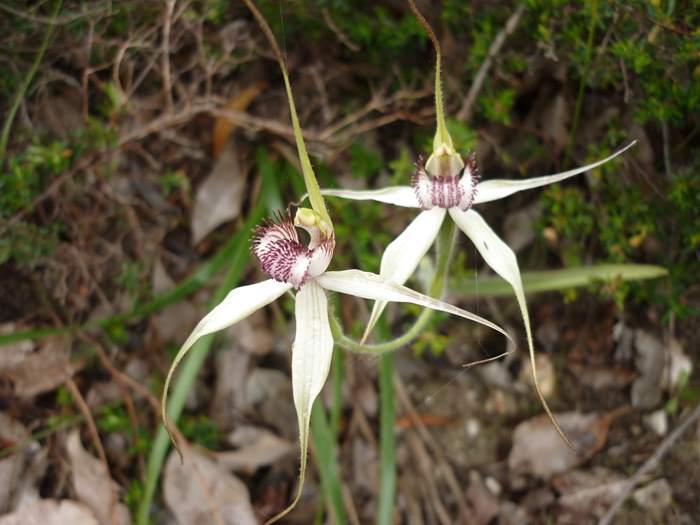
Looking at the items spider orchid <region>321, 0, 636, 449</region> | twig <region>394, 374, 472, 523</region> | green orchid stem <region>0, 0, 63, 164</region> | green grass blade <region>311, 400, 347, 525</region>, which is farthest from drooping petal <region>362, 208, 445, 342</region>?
green orchid stem <region>0, 0, 63, 164</region>

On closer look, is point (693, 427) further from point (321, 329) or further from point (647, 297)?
point (321, 329)

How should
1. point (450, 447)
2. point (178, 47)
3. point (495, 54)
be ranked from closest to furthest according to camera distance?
point (495, 54) → point (178, 47) → point (450, 447)

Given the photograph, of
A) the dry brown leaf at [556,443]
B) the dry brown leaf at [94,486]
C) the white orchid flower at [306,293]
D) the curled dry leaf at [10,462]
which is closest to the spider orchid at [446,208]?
the white orchid flower at [306,293]

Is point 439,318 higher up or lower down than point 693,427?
higher up

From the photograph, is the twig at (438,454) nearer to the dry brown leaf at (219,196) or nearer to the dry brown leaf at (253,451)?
the dry brown leaf at (253,451)

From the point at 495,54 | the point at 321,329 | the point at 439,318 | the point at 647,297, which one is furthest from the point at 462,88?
the point at 321,329

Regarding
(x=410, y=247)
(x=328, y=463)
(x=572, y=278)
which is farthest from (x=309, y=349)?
(x=572, y=278)
